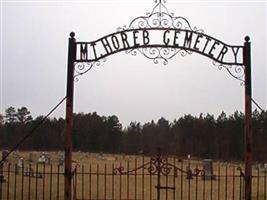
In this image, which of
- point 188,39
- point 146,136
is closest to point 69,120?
point 188,39

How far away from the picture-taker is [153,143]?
72.0 m

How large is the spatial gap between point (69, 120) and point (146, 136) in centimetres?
6683

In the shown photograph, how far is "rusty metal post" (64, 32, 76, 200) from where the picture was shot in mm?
9656

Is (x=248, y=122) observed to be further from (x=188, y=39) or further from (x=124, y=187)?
(x=124, y=187)

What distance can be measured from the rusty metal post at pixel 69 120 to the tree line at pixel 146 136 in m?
49.8

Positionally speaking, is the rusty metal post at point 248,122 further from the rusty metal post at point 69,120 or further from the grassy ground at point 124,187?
the rusty metal post at point 69,120

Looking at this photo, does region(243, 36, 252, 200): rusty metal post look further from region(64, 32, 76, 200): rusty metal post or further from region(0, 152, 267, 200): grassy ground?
region(64, 32, 76, 200): rusty metal post

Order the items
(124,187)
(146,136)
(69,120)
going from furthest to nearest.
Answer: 1. (146,136)
2. (124,187)
3. (69,120)

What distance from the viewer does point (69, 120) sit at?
31.9 ft

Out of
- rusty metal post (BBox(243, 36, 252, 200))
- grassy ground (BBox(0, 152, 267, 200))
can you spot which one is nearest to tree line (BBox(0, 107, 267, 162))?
grassy ground (BBox(0, 152, 267, 200))

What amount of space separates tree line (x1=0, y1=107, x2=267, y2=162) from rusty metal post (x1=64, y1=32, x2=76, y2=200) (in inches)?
1962

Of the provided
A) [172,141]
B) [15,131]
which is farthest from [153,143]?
[15,131]

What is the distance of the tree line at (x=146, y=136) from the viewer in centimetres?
6316

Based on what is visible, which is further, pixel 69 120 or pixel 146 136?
pixel 146 136
